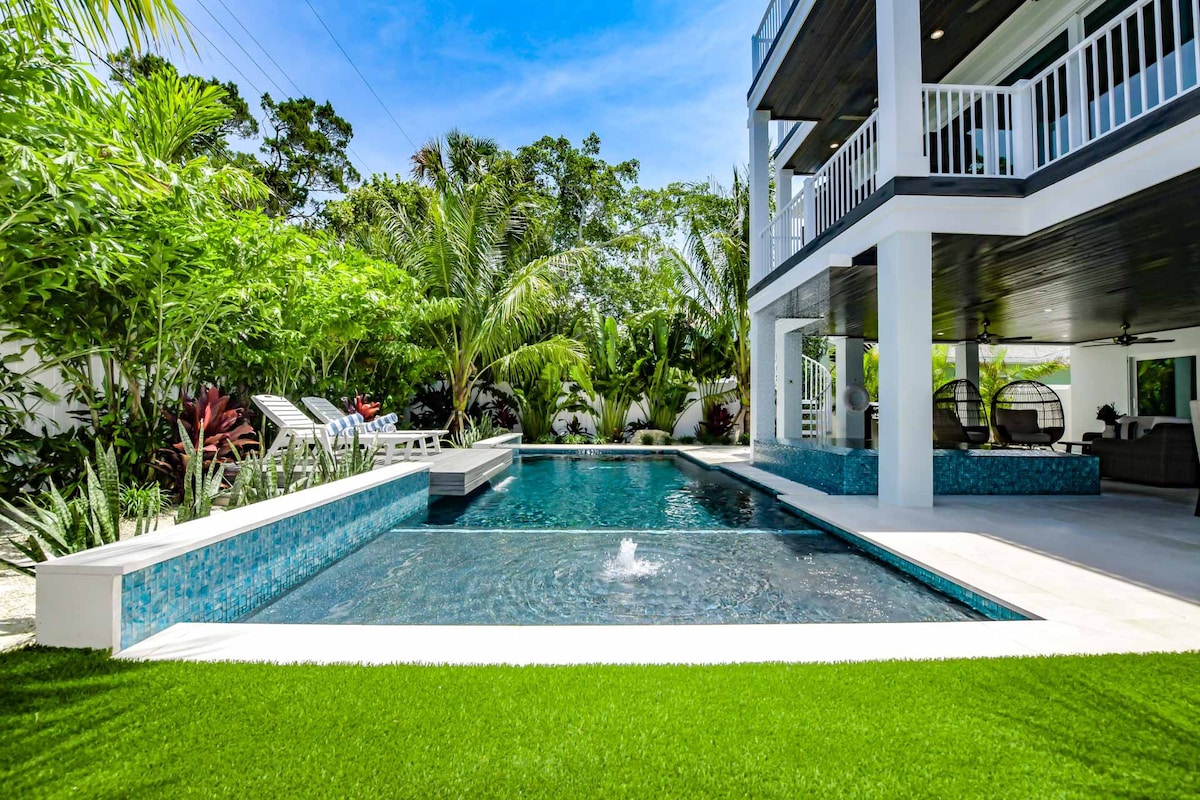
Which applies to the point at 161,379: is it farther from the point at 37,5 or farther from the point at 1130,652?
Result: the point at 1130,652

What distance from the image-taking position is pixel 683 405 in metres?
16.7

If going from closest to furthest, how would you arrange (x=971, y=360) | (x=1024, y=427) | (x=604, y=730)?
(x=604, y=730) < (x=1024, y=427) < (x=971, y=360)

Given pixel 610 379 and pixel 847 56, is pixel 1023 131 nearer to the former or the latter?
pixel 847 56

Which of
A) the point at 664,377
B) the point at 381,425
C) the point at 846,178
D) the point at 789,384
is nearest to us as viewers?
the point at 846,178

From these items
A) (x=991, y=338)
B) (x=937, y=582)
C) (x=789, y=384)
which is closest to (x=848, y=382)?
(x=789, y=384)

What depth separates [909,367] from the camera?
6.18 metres

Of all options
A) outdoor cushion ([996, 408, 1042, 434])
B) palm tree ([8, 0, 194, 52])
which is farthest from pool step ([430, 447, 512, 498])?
outdoor cushion ([996, 408, 1042, 434])

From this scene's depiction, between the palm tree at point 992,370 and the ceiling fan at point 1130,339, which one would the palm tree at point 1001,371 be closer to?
the palm tree at point 992,370

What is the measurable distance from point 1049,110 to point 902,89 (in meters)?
3.68

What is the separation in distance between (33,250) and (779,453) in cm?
935

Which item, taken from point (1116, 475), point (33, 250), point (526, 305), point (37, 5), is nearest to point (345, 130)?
point (526, 305)

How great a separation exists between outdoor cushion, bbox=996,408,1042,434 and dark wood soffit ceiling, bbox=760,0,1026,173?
633cm

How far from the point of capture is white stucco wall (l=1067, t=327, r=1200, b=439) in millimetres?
13812

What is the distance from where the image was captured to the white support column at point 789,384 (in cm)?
1209
